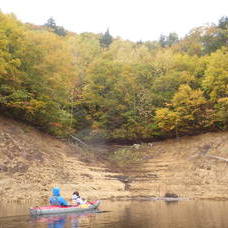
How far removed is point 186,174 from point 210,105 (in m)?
11.1

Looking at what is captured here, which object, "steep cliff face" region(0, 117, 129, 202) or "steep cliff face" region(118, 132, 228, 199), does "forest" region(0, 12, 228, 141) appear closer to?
"steep cliff face" region(118, 132, 228, 199)

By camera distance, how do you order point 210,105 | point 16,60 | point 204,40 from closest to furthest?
point 16,60 → point 210,105 → point 204,40

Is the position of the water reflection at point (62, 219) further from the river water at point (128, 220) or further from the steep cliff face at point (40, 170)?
the steep cliff face at point (40, 170)

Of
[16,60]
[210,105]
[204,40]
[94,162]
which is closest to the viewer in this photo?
[16,60]

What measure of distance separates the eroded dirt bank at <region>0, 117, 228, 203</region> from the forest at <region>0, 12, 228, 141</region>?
267cm

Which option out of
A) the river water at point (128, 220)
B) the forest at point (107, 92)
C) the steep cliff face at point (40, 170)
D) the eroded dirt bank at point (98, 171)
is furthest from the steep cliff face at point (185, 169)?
the river water at point (128, 220)

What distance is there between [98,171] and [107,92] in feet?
56.7

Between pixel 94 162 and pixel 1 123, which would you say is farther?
pixel 94 162

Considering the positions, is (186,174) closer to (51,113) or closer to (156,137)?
(156,137)

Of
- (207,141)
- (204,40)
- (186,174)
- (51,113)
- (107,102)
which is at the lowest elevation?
(186,174)

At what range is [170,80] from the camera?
53.5 m

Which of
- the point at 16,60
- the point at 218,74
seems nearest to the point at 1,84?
the point at 16,60

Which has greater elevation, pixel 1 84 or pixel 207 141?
pixel 1 84

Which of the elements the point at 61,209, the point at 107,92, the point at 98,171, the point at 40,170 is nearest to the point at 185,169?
the point at 98,171
